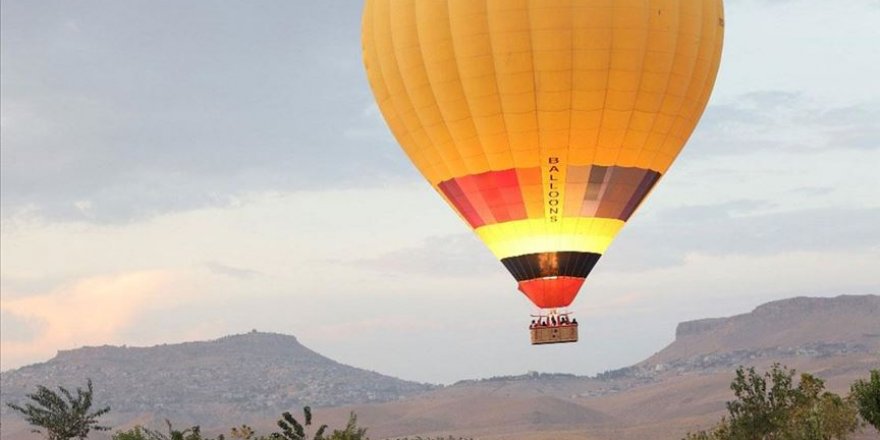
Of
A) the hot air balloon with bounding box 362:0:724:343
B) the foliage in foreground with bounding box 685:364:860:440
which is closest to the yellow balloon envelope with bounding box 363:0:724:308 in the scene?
the hot air balloon with bounding box 362:0:724:343

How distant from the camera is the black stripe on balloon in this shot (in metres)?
44.7

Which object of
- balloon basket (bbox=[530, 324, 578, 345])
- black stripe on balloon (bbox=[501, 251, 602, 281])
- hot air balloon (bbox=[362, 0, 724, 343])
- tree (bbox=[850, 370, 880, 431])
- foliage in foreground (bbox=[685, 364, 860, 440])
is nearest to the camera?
tree (bbox=[850, 370, 880, 431])

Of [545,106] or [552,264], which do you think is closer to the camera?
[545,106]

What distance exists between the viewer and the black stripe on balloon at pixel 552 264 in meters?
44.7

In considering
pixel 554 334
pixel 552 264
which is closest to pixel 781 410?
pixel 554 334

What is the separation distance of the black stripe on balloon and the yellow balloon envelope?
0.05 metres

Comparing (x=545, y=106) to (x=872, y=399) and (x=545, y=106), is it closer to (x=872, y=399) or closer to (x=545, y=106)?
(x=545, y=106)

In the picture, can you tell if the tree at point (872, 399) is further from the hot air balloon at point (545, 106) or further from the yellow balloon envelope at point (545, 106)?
the yellow balloon envelope at point (545, 106)

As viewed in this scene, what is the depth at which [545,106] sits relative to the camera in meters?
42.9

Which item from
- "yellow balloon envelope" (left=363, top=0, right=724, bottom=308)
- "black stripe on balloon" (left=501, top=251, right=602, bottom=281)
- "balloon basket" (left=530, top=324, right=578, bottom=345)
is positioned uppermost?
"yellow balloon envelope" (left=363, top=0, right=724, bottom=308)

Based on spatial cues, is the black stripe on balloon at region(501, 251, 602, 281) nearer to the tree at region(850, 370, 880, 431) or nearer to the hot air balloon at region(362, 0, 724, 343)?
the hot air balloon at region(362, 0, 724, 343)

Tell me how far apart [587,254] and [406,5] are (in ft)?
36.6

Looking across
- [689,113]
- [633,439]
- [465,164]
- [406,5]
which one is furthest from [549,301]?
[633,439]

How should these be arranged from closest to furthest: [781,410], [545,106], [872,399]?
[872,399] < [545,106] < [781,410]
